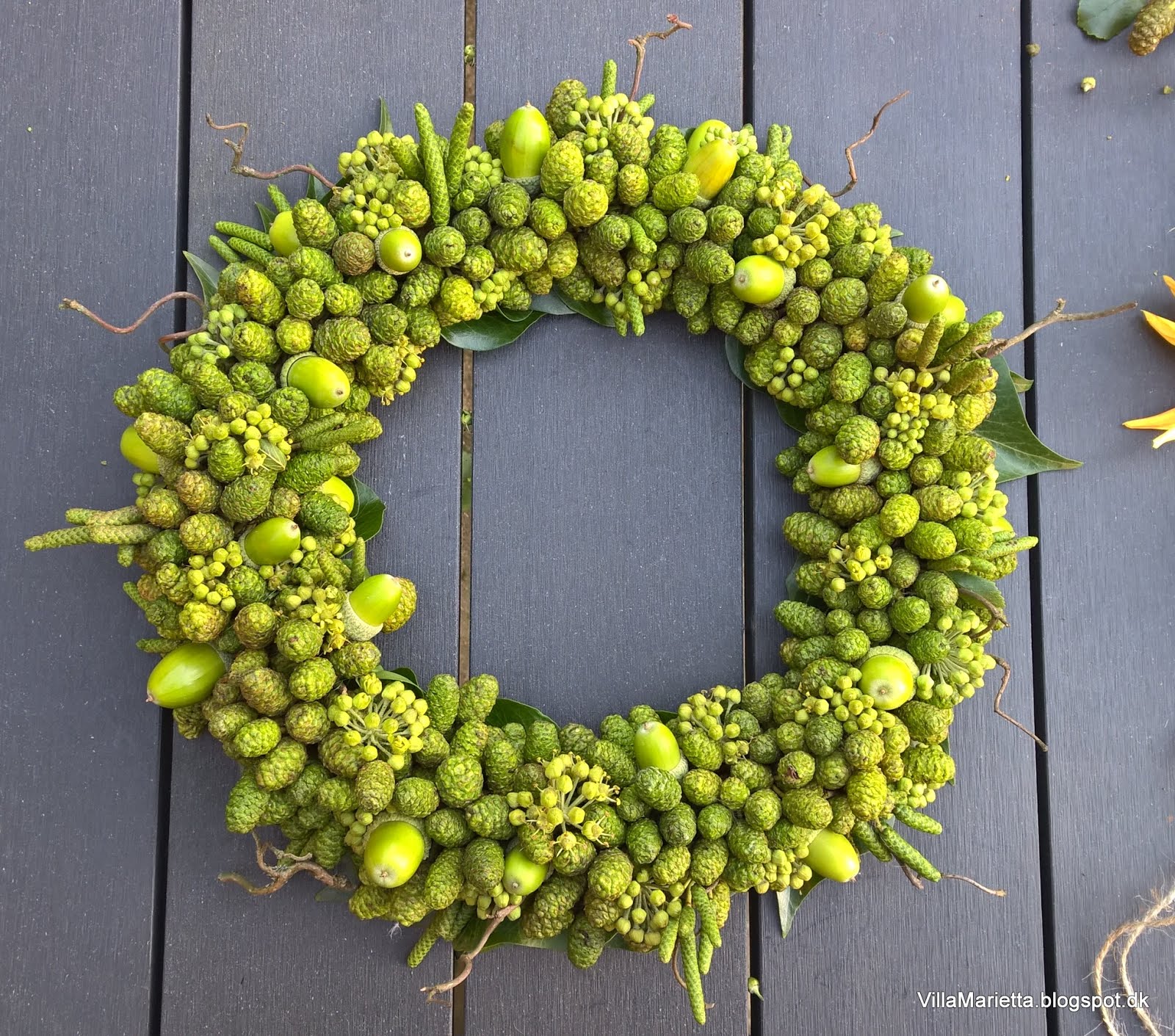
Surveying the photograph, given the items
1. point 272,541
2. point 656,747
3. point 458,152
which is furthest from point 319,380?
point 656,747

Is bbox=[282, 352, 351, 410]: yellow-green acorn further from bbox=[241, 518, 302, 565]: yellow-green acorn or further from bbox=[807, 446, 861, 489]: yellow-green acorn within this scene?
bbox=[807, 446, 861, 489]: yellow-green acorn

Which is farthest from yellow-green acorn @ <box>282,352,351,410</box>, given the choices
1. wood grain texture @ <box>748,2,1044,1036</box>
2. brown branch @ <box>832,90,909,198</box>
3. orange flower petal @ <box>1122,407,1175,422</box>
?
orange flower petal @ <box>1122,407,1175,422</box>

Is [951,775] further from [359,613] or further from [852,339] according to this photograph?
[359,613]

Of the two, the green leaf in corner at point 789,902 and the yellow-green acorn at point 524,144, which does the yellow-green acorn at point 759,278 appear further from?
the green leaf in corner at point 789,902

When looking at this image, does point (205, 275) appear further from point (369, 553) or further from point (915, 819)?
point (915, 819)

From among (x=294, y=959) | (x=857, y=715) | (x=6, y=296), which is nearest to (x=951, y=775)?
(x=857, y=715)

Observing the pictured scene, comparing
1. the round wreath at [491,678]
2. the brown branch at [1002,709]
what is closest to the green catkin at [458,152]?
the round wreath at [491,678]
